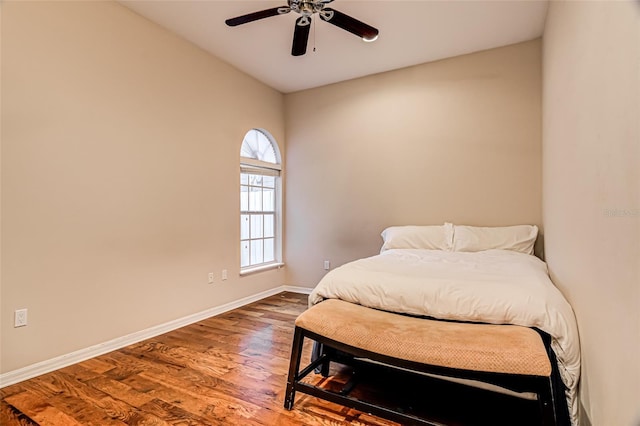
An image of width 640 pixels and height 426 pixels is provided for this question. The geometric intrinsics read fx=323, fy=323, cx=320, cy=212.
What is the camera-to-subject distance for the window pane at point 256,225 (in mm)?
4386

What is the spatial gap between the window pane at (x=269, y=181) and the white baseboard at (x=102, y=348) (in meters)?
1.60

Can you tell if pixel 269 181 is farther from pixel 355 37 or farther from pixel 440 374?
pixel 440 374

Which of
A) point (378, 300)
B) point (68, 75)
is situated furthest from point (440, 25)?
point (68, 75)

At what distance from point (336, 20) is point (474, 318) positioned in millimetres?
2211

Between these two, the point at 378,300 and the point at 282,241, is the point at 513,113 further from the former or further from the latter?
the point at 282,241

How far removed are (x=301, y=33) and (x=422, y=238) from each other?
230 centimetres

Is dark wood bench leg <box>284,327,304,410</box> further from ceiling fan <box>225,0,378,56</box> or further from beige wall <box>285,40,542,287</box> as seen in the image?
beige wall <box>285,40,542,287</box>

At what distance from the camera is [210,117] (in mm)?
3602

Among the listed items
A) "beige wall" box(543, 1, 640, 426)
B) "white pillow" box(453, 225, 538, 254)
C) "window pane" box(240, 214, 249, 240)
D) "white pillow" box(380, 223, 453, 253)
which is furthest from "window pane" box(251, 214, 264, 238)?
"beige wall" box(543, 1, 640, 426)

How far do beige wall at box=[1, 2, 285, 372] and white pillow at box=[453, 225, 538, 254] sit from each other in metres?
2.61

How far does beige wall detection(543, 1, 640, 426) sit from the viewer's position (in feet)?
2.97

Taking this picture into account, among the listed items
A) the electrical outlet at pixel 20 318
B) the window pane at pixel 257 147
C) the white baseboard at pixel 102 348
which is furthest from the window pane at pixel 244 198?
the electrical outlet at pixel 20 318

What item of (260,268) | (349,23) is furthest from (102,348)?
(349,23)

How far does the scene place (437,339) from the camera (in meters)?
1.55
